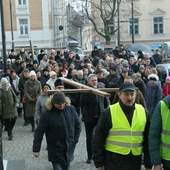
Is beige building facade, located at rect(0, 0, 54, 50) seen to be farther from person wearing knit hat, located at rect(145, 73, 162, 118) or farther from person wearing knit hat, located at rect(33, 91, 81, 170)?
person wearing knit hat, located at rect(33, 91, 81, 170)

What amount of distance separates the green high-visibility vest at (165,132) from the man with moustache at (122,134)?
259 mm

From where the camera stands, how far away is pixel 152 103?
38.9ft

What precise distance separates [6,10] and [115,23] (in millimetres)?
12581

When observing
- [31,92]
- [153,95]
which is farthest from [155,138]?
[31,92]

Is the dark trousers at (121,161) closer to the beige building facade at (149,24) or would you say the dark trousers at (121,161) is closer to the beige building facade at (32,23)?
the beige building facade at (32,23)

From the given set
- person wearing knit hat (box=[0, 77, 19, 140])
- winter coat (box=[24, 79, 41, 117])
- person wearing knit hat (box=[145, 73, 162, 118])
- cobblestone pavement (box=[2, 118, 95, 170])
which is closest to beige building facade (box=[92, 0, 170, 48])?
winter coat (box=[24, 79, 41, 117])

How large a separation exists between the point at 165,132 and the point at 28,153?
5.75 meters

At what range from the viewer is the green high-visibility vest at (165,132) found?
18.2 ft

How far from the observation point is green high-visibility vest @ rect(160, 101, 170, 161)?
18.2ft

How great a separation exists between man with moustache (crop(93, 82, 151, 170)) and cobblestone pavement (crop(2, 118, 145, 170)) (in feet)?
11.9

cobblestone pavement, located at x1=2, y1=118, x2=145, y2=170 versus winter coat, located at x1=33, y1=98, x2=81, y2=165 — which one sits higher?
winter coat, located at x1=33, y1=98, x2=81, y2=165

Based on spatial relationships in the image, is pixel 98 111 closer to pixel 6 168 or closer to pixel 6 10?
pixel 6 168

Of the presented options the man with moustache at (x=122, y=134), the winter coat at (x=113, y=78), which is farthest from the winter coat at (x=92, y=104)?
the winter coat at (x=113, y=78)

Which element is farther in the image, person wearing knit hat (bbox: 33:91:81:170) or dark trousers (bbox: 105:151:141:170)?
person wearing knit hat (bbox: 33:91:81:170)
